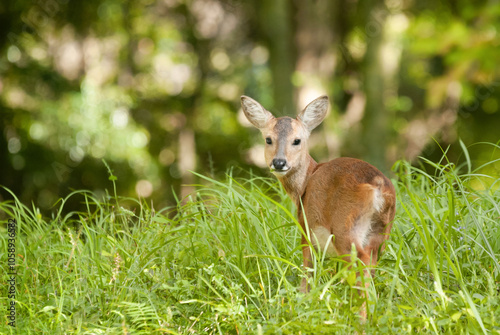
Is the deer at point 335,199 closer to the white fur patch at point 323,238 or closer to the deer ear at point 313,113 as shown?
the white fur patch at point 323,238

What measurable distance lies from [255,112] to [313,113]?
331 millimetres

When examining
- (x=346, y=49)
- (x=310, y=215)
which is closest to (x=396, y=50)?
(x=346, y=49)

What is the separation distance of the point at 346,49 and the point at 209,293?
9.53m

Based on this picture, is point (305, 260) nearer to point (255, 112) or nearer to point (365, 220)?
point (365, 220)

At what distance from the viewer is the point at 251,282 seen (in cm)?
299

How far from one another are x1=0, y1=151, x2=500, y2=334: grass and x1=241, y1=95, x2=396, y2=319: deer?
104mm

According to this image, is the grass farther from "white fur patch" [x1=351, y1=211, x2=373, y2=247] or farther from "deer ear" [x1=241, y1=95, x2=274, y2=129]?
"deer ear" [x1=241, y1=95, x2=274, y2=129]

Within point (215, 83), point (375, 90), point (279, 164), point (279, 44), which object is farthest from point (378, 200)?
point (215, 83)

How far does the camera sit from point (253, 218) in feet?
10.1

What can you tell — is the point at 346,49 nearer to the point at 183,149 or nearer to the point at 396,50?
the point at 396,50

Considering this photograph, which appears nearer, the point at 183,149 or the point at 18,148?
the point at 18,148

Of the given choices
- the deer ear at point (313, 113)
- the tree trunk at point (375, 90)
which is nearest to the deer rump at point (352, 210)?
the deer ear at point (313, 113)

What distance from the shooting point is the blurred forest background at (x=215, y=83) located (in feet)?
26.8

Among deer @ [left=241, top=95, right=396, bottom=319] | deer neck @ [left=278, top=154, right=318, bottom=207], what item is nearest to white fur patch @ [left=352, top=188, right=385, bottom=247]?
deer @ [left=241, top=95, right=396, bottom=319]
